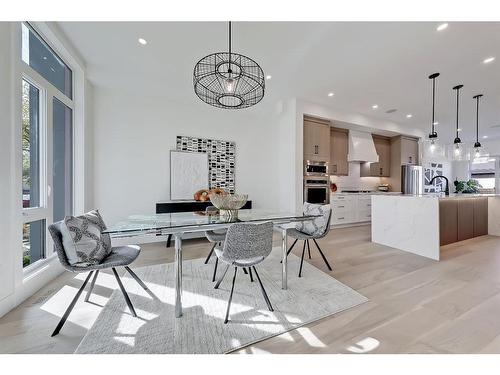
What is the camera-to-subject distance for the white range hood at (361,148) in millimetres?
5309

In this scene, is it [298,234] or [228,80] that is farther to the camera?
[298,234]

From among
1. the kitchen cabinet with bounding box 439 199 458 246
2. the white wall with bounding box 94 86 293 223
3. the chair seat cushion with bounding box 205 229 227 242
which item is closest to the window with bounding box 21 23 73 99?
the white wall with bounding box 94 86 293 223

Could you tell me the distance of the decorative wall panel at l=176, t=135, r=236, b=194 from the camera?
4.17m

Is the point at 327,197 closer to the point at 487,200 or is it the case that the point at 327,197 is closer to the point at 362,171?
the point at 362,171

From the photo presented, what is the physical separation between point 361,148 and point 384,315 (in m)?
4.73

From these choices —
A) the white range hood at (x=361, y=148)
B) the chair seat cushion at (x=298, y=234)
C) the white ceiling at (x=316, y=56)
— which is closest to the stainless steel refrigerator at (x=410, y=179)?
the white range hood at (x=361, y=148)

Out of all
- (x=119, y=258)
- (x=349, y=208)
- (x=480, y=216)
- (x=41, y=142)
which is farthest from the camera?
(x=349, y=208)

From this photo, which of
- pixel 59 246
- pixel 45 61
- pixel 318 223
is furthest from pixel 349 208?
pixel 45 61

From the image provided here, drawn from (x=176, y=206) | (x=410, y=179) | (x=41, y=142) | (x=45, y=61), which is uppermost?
(x=45, y=61)

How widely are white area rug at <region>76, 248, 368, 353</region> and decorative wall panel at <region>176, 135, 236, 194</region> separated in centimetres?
233

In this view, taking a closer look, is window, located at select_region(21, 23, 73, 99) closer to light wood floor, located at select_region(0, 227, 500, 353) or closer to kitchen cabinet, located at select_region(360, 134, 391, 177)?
light wood floor, located at select_region(0, 227, 500, 353)

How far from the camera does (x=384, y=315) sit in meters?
1.63

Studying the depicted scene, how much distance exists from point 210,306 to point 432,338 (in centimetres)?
167

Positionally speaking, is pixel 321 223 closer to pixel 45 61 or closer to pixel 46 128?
pixel 46 128
